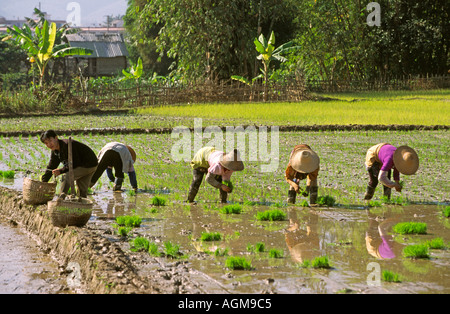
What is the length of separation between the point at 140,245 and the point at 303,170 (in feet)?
8.96

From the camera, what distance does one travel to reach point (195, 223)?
7.95 m

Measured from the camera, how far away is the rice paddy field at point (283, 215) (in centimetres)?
565

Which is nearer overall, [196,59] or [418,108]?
[418,108]

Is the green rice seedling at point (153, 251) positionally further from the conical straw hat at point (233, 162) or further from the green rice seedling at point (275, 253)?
the conical straw hat at point (233, 162)

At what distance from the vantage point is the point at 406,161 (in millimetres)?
8555

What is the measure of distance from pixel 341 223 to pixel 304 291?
278 centimetres

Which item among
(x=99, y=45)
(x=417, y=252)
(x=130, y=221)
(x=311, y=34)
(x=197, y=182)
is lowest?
(x=130, y=221)

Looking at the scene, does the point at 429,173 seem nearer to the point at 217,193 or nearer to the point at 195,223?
the point at 217,193

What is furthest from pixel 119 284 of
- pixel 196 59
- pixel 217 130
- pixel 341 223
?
pixel 196 59

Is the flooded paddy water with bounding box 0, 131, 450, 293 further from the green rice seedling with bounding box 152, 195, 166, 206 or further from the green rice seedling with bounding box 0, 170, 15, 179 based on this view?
the green rice seedling with bounding box 0, 170, 15, 179

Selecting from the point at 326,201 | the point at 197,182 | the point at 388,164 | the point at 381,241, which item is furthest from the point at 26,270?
the point at 388,164

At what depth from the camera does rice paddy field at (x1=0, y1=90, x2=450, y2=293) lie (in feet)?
18.5

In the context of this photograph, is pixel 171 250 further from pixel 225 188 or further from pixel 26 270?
pixel 225 188

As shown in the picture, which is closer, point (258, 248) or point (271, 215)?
point (258, 248)
